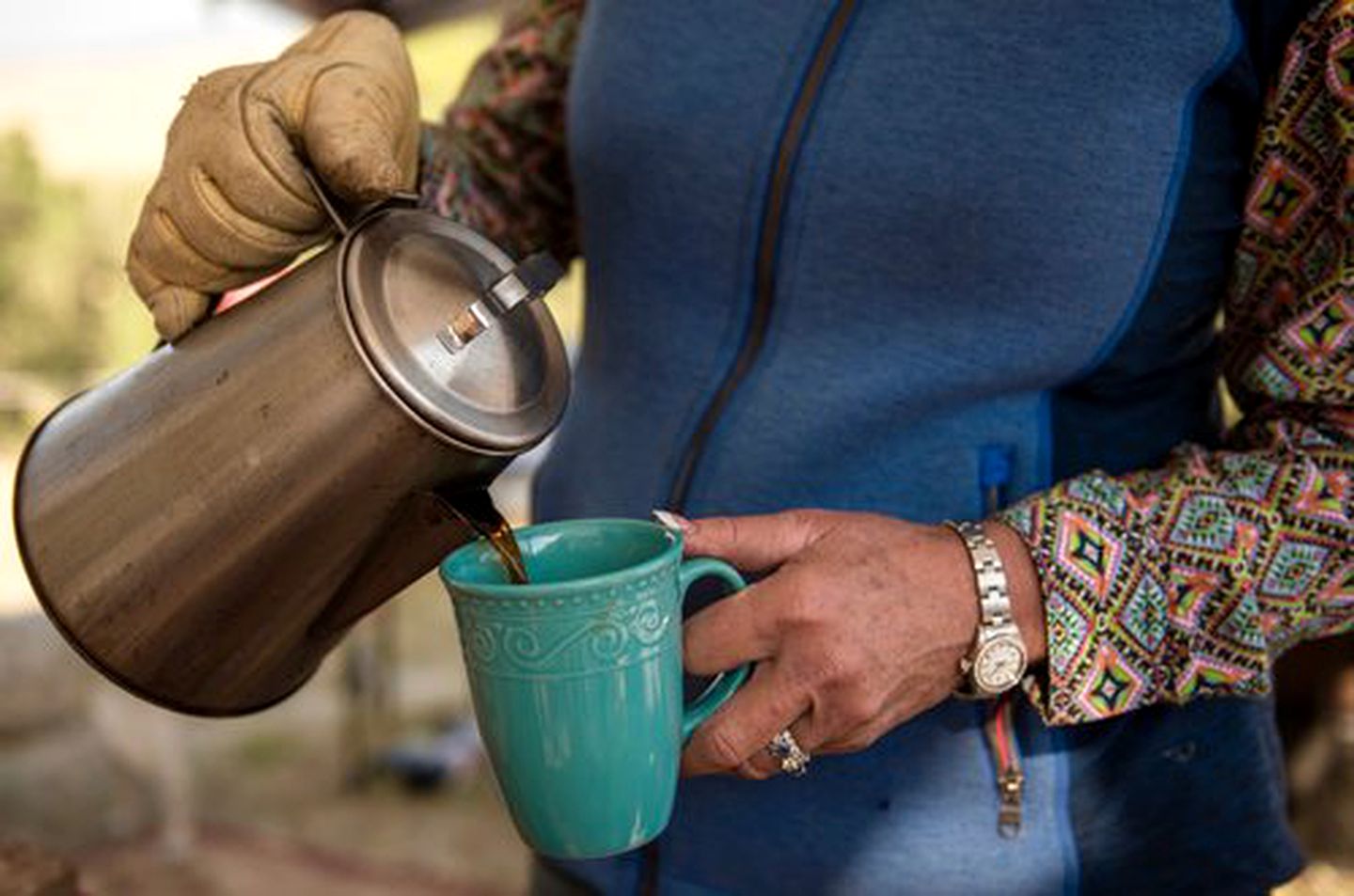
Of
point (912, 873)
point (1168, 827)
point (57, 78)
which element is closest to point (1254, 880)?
point (1168, 827)

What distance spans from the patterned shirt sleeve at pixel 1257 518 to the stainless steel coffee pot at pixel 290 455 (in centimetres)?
25

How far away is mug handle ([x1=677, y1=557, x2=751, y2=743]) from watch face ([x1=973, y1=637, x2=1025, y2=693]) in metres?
0.11

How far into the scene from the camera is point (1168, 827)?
77cm

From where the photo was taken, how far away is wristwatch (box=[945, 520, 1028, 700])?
653 millimetres

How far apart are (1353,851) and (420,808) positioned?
2059mm

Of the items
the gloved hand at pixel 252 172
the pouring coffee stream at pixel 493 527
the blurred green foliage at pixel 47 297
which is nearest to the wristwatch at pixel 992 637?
the pouring coffee stream at pixel 493 527

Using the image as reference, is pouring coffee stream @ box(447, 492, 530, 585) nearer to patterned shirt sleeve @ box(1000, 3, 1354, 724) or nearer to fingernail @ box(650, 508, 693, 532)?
fingernail @ box(650, 508, 693, 532)

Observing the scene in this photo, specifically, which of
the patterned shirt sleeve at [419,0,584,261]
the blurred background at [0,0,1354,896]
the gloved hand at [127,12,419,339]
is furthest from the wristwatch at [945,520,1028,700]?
the blurred background at [0,0,1354,896]

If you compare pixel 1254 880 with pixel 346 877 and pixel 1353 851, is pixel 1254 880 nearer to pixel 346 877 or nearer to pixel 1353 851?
pixel 1353 851

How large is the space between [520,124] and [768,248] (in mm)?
293

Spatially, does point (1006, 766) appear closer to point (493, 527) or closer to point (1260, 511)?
point (1260, 511)

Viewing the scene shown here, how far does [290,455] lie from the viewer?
2.08ft

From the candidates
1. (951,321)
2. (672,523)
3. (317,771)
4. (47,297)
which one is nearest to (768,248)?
(951,321)

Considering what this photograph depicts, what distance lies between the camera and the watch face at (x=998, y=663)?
65cm
